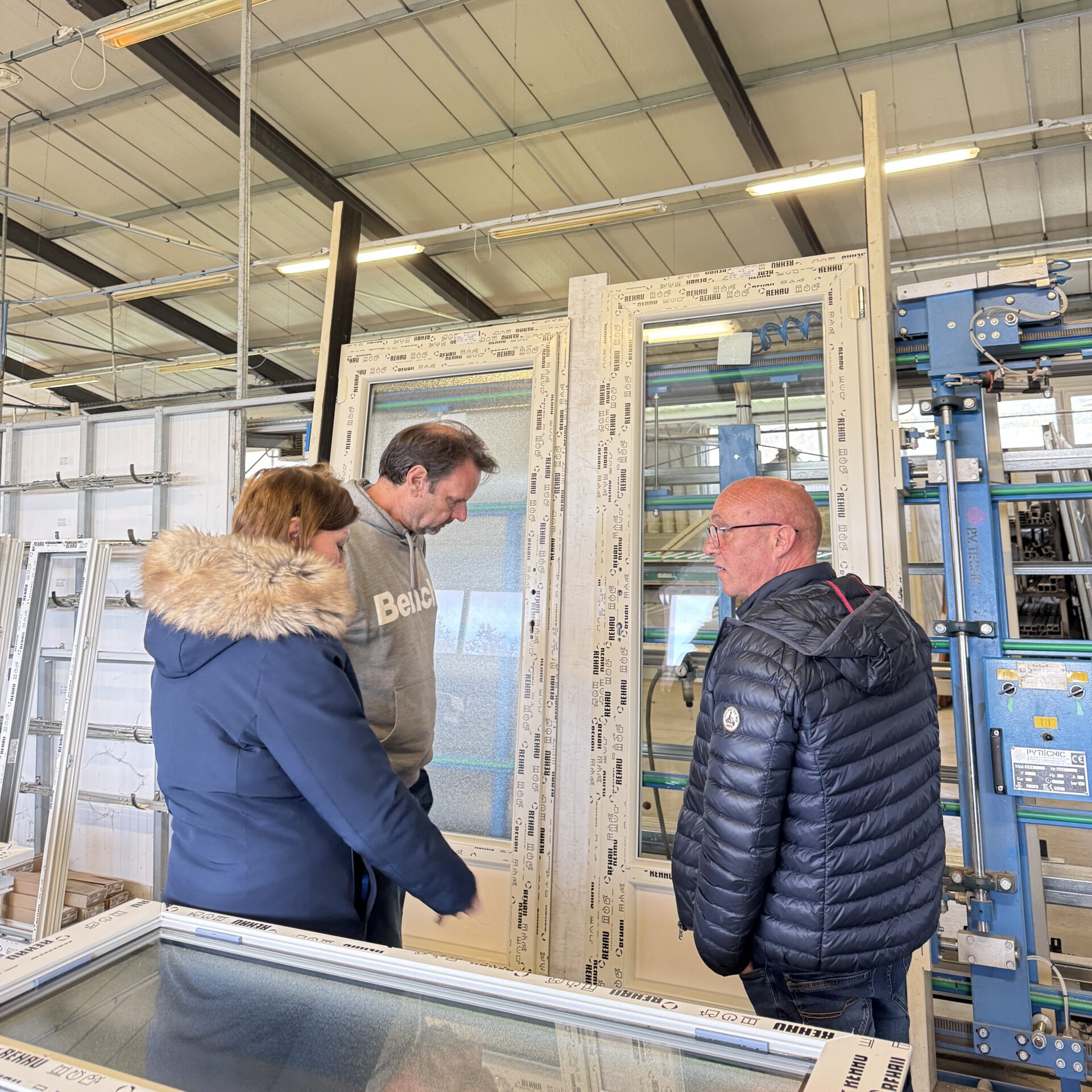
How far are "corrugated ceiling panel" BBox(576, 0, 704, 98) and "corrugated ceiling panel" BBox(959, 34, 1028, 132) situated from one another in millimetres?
1708

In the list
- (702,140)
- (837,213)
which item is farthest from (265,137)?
(837,213)

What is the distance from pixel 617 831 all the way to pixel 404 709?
3.32 feet

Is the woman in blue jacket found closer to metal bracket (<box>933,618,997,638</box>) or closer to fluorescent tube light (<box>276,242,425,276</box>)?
metal bracket (<box>933,618,997,638</box>)

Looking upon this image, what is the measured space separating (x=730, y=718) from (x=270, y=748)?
0.81 m

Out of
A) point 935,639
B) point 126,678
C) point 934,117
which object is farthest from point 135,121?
point 935,639

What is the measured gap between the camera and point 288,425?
12.8ft

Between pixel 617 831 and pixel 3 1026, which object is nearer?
pixel 3 1026

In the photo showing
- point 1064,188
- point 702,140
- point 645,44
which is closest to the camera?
point 645,44

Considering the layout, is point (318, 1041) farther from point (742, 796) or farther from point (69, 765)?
point (69, 765)

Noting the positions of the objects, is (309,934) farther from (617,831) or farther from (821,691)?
(617,831)

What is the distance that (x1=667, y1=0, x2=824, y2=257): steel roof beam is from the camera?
16.6 ft

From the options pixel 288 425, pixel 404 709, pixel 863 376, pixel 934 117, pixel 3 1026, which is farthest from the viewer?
pixel 934 117

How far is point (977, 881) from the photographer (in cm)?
230

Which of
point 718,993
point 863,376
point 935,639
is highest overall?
point 863,376
